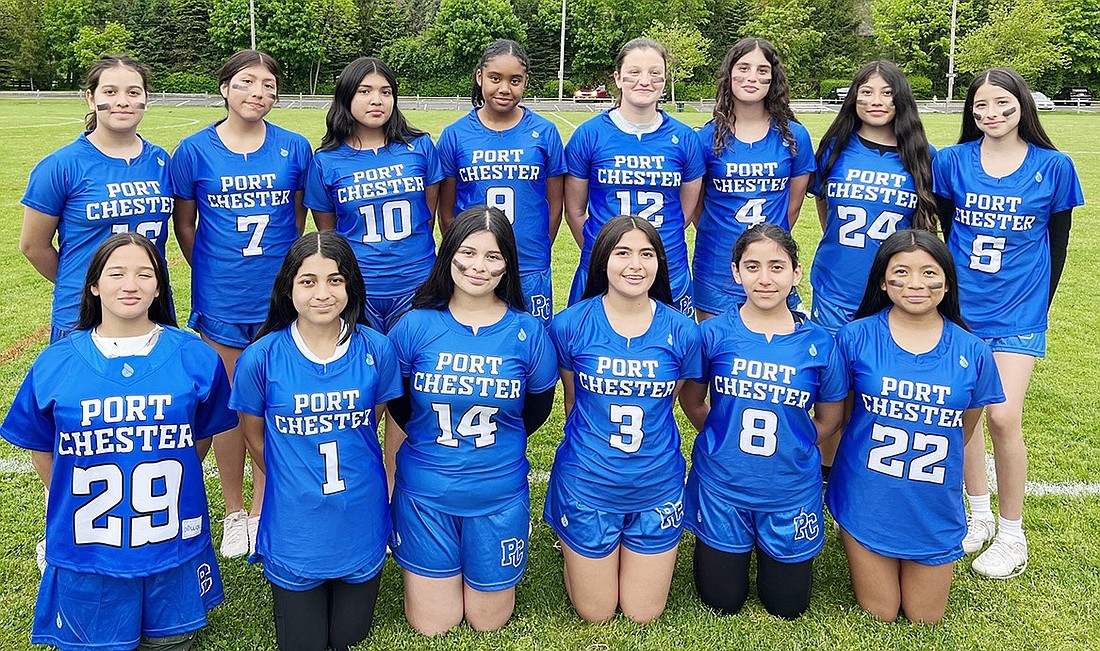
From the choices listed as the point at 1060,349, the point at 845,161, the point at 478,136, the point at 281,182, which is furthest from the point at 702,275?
the point at 1060,349

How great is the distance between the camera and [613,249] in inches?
129

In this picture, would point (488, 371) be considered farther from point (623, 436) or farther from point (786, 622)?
point (786, 622)

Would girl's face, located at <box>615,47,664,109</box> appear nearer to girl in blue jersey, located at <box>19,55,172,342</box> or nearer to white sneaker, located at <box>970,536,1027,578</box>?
girl in blue jersey, located at <box>19,55,172,342</box>

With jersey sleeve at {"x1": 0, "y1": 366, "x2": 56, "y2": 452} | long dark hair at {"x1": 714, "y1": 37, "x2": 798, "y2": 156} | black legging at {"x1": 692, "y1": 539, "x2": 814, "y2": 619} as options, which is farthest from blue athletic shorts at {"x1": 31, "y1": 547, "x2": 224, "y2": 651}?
long dark hair at {"x1": 714, "y1": 37, "x2": 798, "y2": 156}

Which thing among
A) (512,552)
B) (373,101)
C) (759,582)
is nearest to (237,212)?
(373,101)

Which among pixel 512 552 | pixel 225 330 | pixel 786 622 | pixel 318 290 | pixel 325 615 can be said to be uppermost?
pixel 318 290

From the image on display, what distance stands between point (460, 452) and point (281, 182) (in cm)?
150

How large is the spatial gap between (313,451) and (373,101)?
1.56 meters

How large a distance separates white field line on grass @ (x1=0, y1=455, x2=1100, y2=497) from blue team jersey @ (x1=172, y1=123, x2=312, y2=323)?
50.0 inches

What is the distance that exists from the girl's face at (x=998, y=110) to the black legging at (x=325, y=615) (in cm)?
306

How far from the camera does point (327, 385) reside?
119 inches

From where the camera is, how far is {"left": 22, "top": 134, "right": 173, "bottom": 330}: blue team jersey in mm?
3580

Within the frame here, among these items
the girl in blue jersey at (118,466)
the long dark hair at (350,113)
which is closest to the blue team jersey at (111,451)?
the girl in blue jersey at (118,466)

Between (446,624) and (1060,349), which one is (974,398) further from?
(1060,349)
